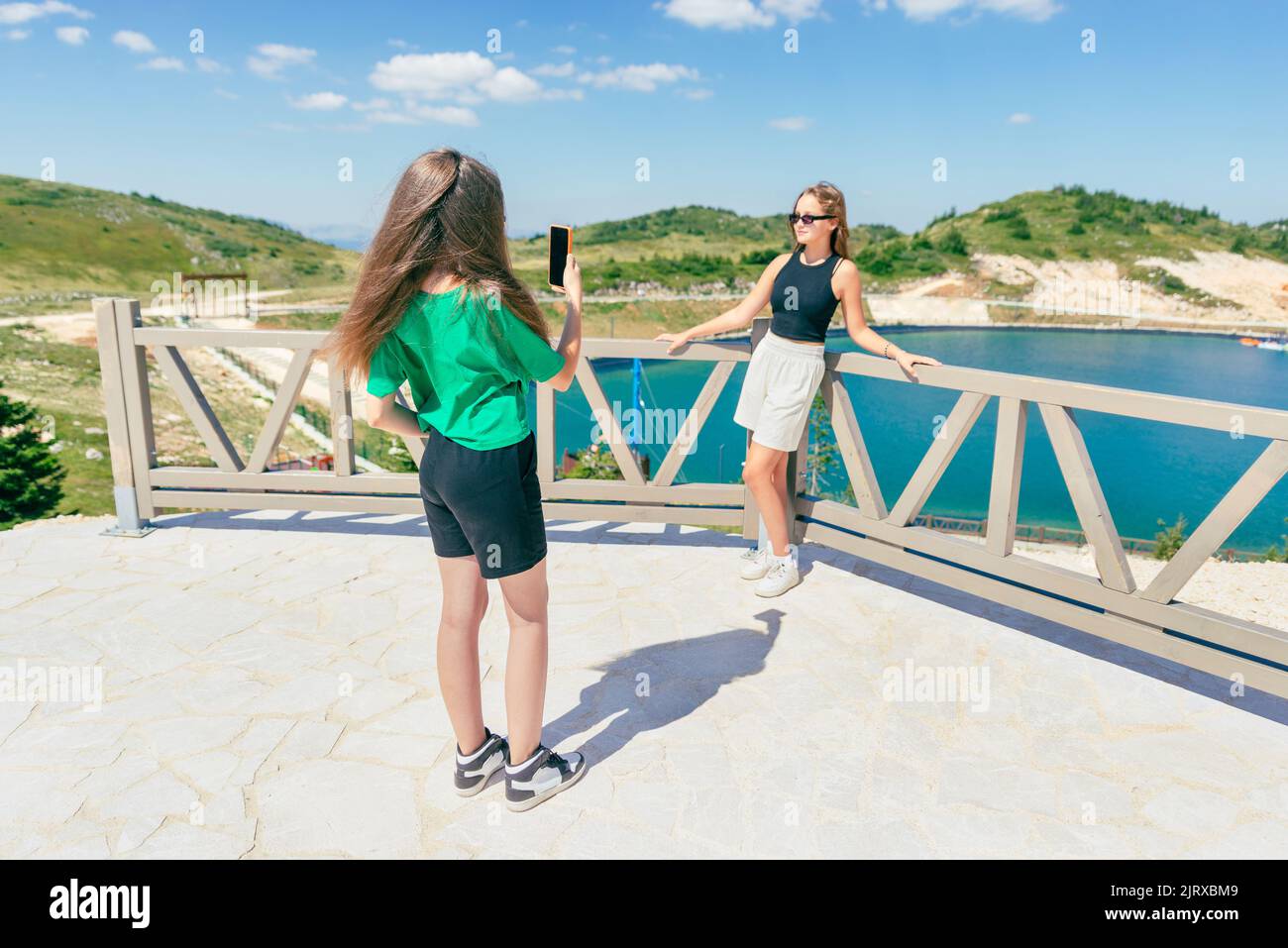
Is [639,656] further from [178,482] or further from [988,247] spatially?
[988,247]

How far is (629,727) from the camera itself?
2.99 m

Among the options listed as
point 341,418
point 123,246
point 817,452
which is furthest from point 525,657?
point 123,246

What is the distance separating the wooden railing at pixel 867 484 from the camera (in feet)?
10.0

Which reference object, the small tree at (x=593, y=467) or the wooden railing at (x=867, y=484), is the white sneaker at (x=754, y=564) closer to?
the wooden railing at (x=867, y=484)

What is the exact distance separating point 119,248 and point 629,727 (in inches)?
3819

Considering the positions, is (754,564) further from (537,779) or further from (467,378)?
(467,378)

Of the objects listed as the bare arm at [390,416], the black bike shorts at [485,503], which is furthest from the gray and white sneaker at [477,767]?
the bare arm at [390,416]

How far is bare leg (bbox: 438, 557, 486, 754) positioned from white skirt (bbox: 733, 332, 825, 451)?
201 cm

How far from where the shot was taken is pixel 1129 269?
294 feet

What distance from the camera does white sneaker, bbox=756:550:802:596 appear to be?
163 inches

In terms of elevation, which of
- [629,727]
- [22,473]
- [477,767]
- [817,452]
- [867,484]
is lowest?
[22,473]

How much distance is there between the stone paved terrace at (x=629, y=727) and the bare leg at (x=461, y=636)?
36cm

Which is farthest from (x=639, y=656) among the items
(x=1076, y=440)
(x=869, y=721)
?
(x=1076, y=440)
